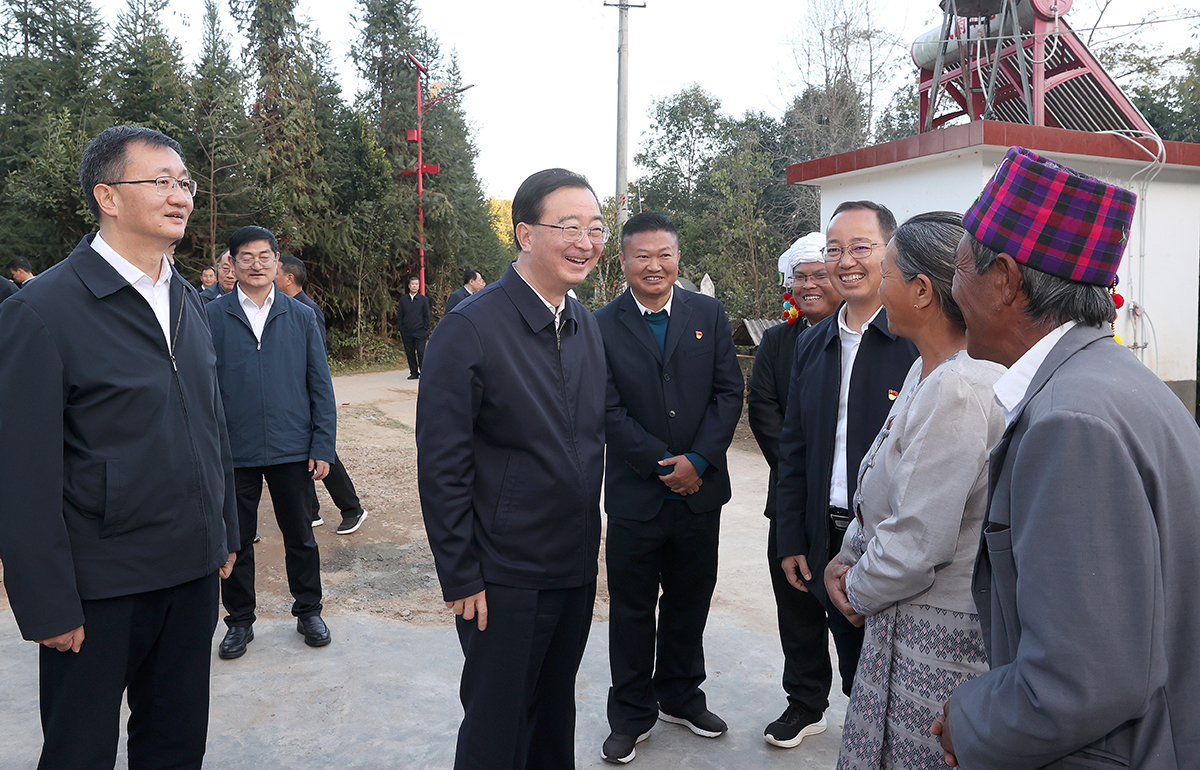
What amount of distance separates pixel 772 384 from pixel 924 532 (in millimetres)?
A: 1652

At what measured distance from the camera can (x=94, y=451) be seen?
2.13 m

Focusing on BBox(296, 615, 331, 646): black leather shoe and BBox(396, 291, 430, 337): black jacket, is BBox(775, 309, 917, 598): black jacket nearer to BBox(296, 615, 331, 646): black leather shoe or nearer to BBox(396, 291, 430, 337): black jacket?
BBox(296, 615, 331, 646): black leather shoe

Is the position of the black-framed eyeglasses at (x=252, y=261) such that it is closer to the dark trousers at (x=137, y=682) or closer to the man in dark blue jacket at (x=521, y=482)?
the dark trousers at (x=137, y=682)

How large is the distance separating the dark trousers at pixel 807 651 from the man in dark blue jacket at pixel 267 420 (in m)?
2.24

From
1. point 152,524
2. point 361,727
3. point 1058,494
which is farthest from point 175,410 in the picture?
point 1058,494

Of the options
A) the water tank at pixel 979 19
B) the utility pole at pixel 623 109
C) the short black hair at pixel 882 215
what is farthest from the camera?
the utility pole at pixel 623 109

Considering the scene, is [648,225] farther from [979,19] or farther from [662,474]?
[979,19]

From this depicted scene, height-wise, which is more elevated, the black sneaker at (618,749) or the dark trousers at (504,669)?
the dark trousers at (504,669)

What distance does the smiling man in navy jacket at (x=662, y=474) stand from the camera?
120 inches

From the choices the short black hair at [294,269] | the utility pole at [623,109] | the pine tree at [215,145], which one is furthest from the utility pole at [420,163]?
the short black hair at [294,269]

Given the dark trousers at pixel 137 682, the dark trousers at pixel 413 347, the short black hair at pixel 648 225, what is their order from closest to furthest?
1. the dark trousers at pixel 137 682
2. the short black hair at pixel 648 225
3. the dark trousers at pixel 413 347

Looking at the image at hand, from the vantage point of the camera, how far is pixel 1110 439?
105cm

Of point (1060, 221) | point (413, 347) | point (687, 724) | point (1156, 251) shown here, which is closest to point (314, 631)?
point (687, 724)

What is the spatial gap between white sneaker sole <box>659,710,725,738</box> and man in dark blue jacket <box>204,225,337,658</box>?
172 cm
